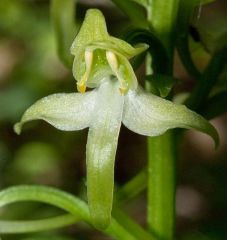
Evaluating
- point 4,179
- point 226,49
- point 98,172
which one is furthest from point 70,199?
point 4,179

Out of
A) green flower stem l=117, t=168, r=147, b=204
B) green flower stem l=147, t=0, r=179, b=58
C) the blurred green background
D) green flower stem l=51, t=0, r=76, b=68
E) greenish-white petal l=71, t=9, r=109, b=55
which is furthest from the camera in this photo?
the blurred green background

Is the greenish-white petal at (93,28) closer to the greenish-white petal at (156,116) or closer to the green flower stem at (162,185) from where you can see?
the greenish-white petal at (156,116)

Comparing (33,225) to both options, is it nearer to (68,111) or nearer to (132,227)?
(132,227)

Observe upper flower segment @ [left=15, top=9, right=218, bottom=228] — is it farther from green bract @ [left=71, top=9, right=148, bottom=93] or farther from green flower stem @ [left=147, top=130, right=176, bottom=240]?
Result: green flower stem @ [left=147, top=130, right=176, bottom=240]

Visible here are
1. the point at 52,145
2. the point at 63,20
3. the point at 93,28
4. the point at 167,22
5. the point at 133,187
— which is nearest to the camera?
the point at 93,28

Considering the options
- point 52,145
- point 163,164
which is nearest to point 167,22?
point 163,164

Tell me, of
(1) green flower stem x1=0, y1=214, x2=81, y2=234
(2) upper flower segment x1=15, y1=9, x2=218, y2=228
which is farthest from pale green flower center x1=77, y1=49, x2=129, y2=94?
(1) green flower stem x1=0, y1=214, x2=81, y2=234
